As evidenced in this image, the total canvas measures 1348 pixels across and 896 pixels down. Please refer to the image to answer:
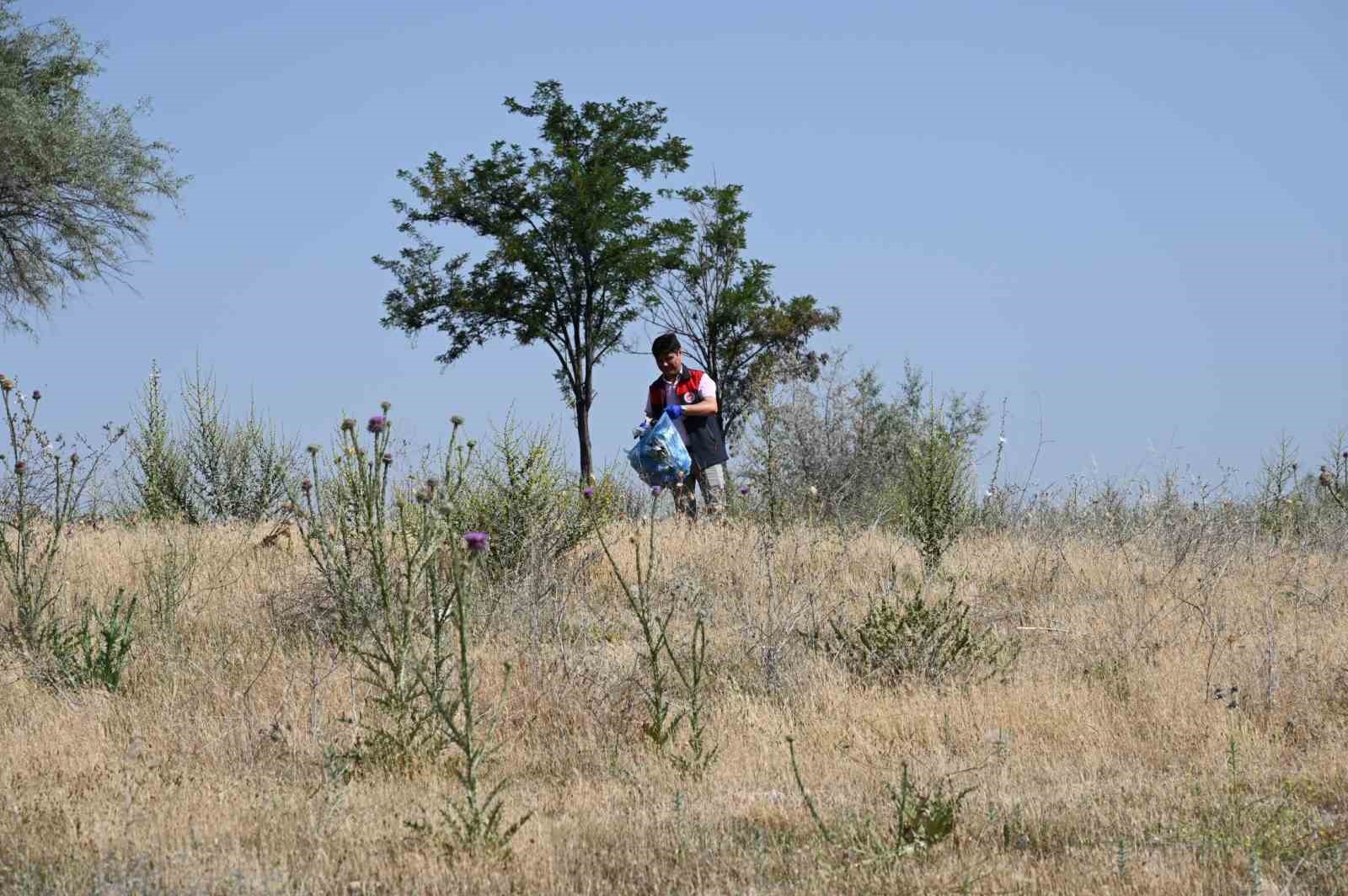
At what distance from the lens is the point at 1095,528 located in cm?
1160

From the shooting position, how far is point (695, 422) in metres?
10.6

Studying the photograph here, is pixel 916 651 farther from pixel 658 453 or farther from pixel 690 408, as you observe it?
pixel 690 408

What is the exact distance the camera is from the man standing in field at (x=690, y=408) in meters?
10.4

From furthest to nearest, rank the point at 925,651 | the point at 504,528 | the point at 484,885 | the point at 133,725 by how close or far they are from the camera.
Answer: the point at 504,528 → the point at 925,651 → the point at 133,725 → the point at 484,885

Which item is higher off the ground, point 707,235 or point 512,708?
point 707,235

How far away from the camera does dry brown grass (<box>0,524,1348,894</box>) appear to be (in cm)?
417

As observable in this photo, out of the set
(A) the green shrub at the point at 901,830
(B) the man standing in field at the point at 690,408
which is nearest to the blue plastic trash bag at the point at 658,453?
(B) the man standing in field at the point at 690,408

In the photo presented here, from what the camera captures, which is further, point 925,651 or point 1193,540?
point 1193,540

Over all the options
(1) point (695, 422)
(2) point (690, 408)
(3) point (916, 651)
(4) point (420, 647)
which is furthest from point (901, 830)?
(1) point (695, 422)

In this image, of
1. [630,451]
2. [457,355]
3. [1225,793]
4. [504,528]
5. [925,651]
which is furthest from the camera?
[457,355]

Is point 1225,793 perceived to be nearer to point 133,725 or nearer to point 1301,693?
point 1301,693

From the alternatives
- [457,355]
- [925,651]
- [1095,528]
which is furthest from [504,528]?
[457,355]

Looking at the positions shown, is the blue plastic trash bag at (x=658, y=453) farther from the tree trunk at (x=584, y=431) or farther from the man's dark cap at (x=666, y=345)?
the tree trunk at (x=584, y=431)

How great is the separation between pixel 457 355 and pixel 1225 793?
2469 centimetres
